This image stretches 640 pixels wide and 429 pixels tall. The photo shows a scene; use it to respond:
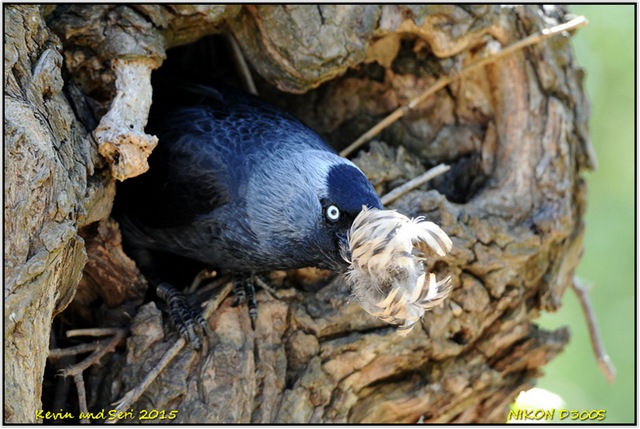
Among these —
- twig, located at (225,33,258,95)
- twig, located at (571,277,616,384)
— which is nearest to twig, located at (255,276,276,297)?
twig, located at (225,33,258,95)

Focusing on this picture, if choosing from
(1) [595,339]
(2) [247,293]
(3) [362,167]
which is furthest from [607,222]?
(2) [247,293]

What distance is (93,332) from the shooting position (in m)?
4.18

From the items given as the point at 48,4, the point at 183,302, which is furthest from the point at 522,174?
the point at 48,4

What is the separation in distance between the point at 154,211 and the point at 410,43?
220 cm

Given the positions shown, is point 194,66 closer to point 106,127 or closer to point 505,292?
point 106,127

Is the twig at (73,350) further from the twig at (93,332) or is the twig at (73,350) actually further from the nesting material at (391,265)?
the nesting material at (391,265)

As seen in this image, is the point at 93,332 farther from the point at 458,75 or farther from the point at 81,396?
the point at 458,75

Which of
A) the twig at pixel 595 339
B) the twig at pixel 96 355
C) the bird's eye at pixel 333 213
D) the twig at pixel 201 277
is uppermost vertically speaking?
the bird's eye at pixel 333 213

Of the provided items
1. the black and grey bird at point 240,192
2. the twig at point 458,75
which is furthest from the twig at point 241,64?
the twig at point 458,75

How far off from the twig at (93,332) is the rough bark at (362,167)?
13cm

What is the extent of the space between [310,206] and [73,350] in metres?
1.58

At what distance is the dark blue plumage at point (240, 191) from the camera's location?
13.0 feet

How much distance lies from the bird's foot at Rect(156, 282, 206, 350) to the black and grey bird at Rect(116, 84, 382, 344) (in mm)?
313

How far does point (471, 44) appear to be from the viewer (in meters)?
5.02
